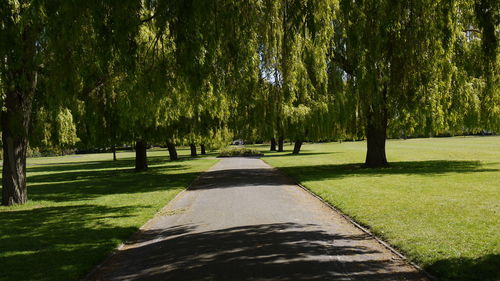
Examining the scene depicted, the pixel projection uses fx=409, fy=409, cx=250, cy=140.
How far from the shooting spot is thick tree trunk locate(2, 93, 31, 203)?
12.6 meters

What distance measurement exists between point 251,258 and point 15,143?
10321 millimetres

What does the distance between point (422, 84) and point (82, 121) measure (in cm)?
1430

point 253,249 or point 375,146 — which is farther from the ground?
point 375,146

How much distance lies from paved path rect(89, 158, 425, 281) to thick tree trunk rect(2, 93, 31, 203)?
5.46 meters

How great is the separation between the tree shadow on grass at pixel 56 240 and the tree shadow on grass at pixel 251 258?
0.50 meters

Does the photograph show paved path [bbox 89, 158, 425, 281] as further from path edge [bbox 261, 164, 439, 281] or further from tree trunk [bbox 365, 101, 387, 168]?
tree trunk [bbox 365, 101, 387, 168]

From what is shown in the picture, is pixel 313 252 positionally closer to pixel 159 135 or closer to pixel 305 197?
pixel 305 197

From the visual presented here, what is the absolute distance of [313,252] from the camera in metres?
6.73

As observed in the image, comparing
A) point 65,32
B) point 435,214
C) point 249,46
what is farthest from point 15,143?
point 435,214

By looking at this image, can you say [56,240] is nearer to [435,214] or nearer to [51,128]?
[51,128]

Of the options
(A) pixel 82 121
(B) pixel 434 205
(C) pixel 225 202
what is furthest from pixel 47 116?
(B) pixel 434 205

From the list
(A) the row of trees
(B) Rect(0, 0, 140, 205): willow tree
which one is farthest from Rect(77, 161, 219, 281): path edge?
(B) Rect(0, 0, 140, 205): willow tree

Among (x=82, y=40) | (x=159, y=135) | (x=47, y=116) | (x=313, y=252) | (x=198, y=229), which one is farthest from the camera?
(x=159, y=135)

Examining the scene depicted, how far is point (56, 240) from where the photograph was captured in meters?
8.44
